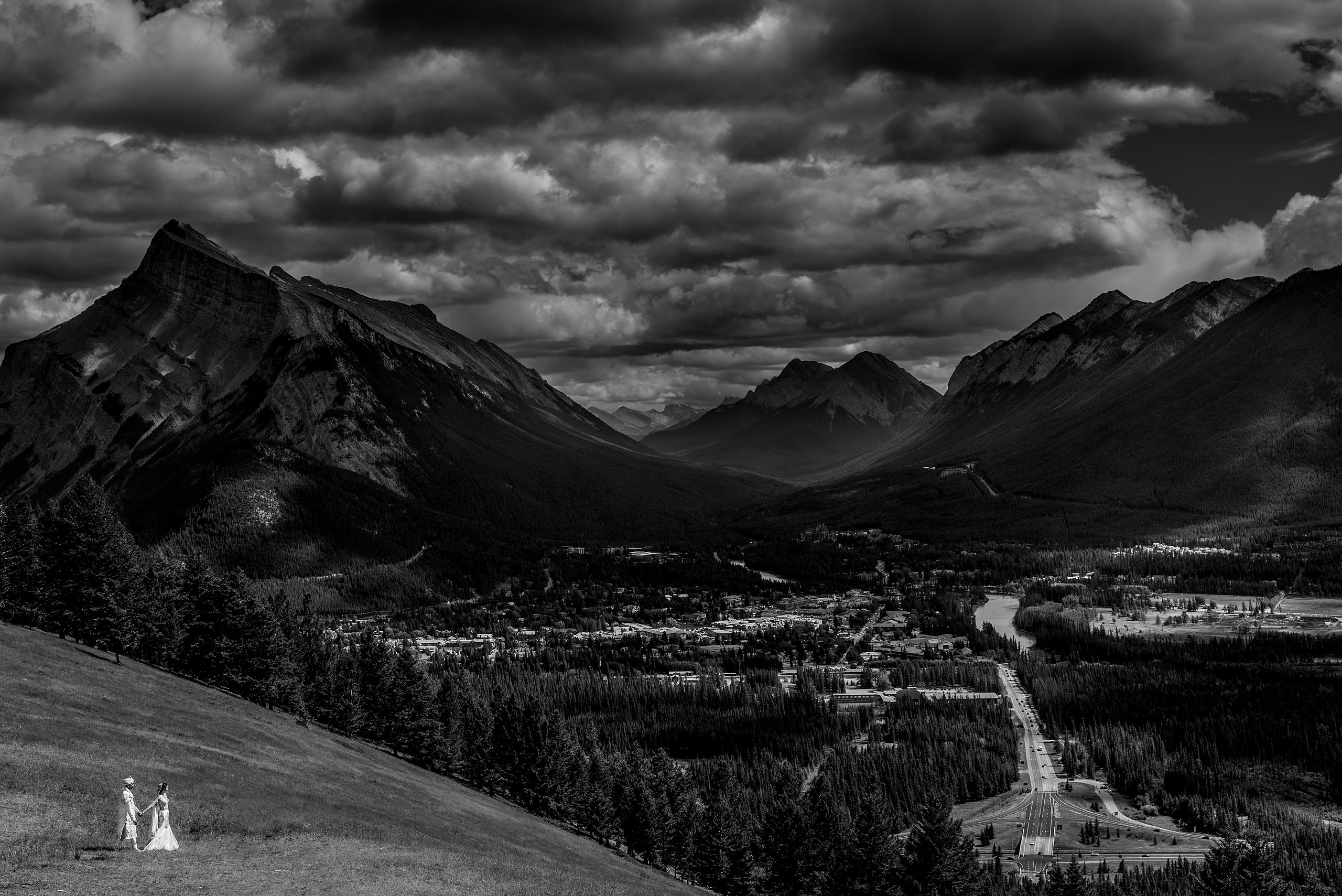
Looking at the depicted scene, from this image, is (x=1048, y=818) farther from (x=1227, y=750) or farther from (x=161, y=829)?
(x=161, y=829)

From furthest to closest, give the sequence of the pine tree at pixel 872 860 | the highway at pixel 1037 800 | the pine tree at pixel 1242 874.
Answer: the highway at pixel 1037 800, the pine tree at pixel 872 860, the pine tree at pixel 1242 874

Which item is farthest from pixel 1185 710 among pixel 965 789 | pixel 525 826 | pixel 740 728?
pixel 525 826

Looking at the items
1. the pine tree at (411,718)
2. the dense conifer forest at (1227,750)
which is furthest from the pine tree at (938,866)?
the pine tree at (411,718)

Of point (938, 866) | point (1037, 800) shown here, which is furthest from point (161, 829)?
point (1037, 800)

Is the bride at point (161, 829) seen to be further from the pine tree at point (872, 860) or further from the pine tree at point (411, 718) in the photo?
the pine tree at point (411, 718)

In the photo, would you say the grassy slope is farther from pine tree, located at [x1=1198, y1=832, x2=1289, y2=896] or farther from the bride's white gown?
pine tree, located at [x1=1198, y1=832, x2=1289, y2=896]

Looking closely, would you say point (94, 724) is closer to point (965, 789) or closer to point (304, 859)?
point (304, 859)

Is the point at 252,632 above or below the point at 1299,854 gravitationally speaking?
above
